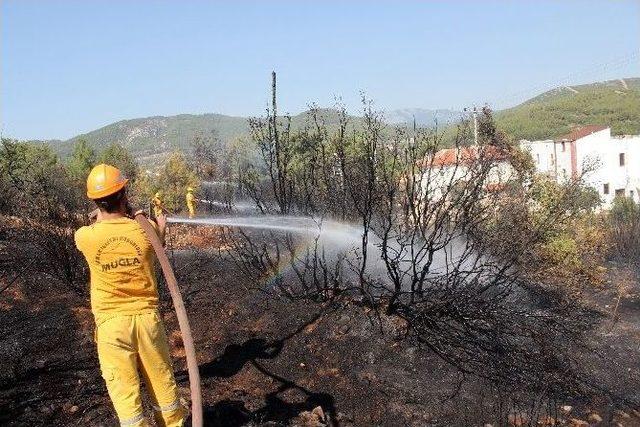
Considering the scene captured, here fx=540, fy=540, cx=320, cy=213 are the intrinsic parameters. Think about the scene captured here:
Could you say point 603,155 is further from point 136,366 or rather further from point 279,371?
point 136,366

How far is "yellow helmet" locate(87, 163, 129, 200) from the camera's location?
3145 millimetres

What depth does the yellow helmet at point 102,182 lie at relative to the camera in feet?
10.3

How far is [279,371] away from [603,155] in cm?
4356

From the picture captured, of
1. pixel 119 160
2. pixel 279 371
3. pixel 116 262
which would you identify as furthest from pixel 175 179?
pixel 116 262

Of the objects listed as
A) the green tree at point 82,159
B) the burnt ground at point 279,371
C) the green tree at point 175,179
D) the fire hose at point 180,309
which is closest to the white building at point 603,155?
the green tree at point 175,179

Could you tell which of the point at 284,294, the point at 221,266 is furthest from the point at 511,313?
the point at 221,266

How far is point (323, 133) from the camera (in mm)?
8516

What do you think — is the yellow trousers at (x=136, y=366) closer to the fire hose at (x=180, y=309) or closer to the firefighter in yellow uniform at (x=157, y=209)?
the fire hose at (x=180, y=309)

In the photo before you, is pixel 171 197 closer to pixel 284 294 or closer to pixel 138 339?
pixel 284 294

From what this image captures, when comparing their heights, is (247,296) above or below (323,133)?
below

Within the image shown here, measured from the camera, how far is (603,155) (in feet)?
138

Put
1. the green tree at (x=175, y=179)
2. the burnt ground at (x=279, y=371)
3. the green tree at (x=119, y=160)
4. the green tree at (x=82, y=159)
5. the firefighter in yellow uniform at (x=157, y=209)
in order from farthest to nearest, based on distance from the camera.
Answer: the green tree at (x=82, y=159)
the green tree at (x=119, y=160)
the green tree at (x=175, y=179)
the burnt ground at (x=279, y=371)
the firefighter in yellow uniform at (x=157, y=209)

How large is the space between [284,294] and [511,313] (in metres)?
2.93

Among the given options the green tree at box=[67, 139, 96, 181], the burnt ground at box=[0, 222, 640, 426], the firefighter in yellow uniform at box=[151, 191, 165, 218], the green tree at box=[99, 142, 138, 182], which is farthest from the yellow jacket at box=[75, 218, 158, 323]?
the green tree at box=[67, 139, 96, 181]
